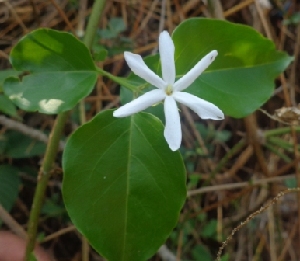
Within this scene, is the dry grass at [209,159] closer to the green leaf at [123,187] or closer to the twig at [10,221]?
the twig at [10,221]

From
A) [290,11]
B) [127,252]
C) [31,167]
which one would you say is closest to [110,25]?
[31,167]

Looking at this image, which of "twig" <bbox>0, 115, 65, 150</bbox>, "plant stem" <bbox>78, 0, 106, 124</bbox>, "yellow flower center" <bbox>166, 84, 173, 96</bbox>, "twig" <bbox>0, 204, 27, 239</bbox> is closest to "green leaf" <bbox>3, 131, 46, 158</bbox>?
"twig" <bbox>0, 115, 65, 150</bbox>

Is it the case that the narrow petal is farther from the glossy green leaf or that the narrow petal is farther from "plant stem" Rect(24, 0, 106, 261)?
"plant stem" Rect(24, 0, 106, 261)

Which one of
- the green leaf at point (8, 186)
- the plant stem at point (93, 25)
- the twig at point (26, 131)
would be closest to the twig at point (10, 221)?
the green leaf at point (8, 186)

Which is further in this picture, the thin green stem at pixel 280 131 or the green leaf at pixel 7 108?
the thin green stem at pixel 280 131

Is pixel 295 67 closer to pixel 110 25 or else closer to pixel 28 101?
pixel 110 25
